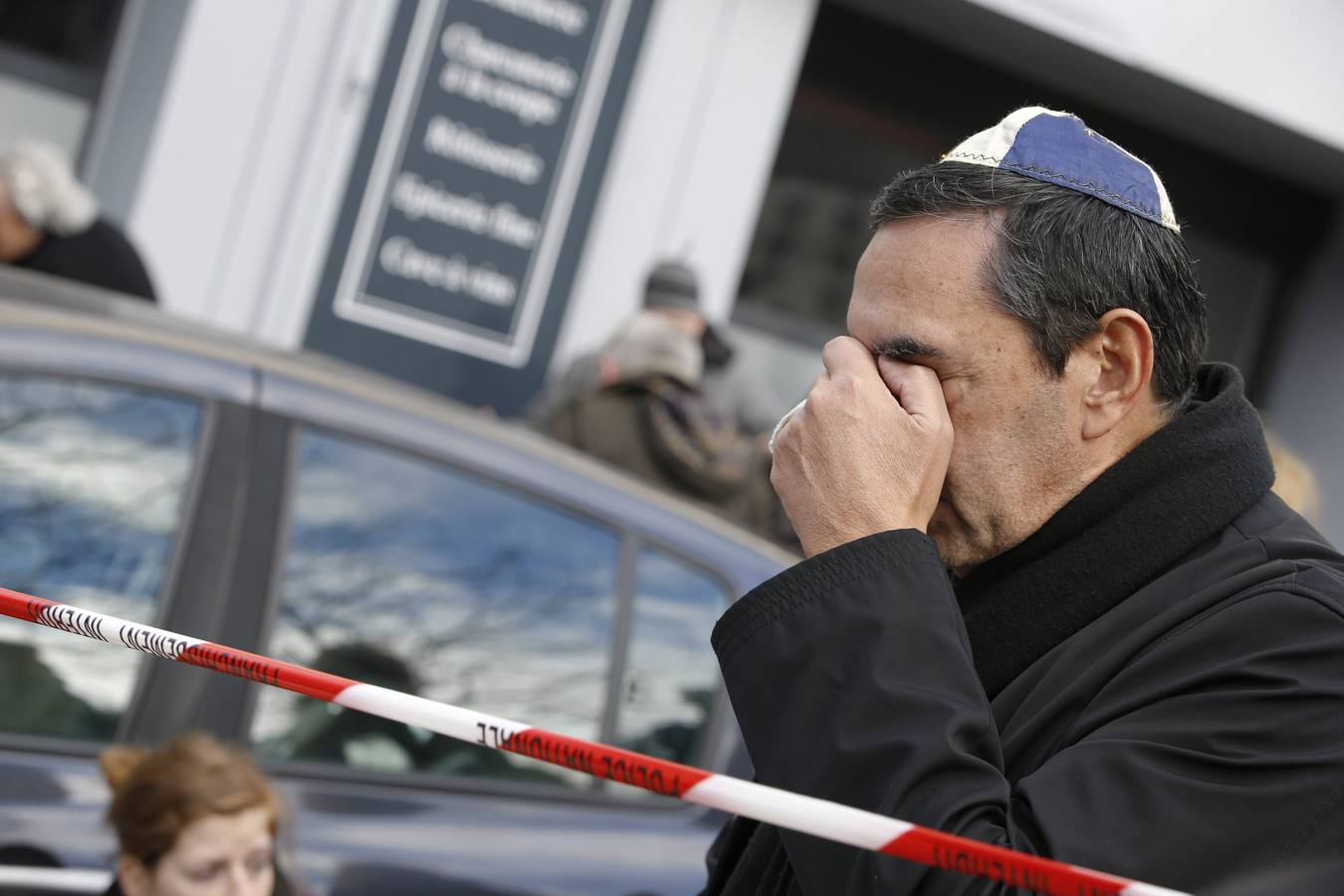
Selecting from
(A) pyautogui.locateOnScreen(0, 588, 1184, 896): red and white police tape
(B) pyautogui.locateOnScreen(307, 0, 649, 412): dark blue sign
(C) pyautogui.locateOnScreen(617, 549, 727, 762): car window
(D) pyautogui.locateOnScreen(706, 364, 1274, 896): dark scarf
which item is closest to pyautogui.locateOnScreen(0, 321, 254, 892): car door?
(C) pyautogui.locateOnScreen(617, 549, 727, 762): car window

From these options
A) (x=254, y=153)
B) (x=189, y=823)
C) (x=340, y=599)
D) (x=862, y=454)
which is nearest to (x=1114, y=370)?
(x=862, y=454)

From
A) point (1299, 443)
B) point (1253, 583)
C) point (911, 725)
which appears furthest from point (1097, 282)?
point (1299, 443)

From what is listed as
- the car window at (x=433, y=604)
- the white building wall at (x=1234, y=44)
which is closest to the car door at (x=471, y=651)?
the car window at (x=433, y=604)

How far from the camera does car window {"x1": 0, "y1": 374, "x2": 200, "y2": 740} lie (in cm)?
246

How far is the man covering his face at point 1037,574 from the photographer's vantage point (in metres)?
1.23

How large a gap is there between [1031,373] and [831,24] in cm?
754

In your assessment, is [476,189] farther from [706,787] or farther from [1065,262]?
[706,787]

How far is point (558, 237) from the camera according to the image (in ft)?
24.8

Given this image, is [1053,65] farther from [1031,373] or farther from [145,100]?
[1031,373]

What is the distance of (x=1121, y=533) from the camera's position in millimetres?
1448

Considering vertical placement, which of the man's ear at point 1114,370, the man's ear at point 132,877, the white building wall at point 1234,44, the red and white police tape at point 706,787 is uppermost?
the white building wall at point 1234,44

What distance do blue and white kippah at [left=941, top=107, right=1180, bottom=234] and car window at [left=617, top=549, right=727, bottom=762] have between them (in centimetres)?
153

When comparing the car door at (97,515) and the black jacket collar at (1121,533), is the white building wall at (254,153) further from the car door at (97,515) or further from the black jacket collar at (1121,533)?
the black jacket collar at (1121,533)

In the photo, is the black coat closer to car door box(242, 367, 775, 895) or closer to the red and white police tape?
the red and white police tape
